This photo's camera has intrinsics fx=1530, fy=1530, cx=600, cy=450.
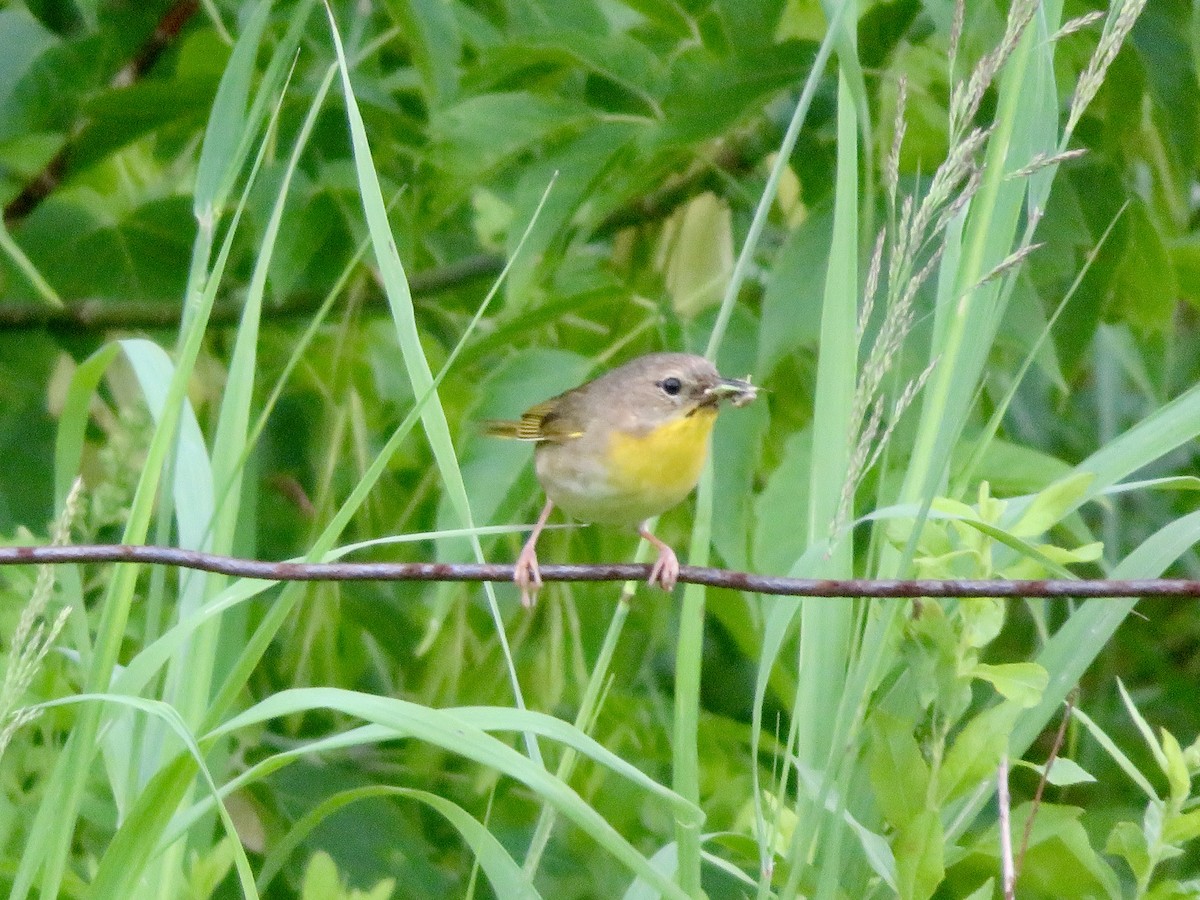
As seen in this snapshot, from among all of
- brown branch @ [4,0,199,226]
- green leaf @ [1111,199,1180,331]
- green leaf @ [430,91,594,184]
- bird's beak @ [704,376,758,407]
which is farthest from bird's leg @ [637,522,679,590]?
brown branch @ [4,0,199,226]

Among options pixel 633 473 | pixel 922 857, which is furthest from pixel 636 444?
pixel 922 857

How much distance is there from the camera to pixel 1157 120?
7.97 ft

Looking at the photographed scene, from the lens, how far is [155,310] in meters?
3.22

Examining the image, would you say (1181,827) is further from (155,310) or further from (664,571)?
(155,310)

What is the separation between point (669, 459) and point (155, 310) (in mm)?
1259

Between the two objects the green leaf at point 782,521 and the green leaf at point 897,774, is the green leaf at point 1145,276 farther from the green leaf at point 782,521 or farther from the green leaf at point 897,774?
the green leaf at point 897,774

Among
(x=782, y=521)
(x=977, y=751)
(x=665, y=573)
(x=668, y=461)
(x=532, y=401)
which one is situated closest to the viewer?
(x=977, y=751)

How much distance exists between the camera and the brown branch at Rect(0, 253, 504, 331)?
315cm

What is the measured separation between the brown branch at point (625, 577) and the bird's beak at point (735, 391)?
0.90 meters

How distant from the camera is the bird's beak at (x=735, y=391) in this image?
7.74 feet

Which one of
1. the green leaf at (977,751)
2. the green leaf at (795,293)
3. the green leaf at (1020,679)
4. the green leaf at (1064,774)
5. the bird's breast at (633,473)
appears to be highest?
the green leaf at (795,293)

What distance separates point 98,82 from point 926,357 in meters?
1.63

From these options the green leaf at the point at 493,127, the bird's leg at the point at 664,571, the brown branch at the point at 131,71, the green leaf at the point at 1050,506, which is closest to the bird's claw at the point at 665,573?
the bird's leg at the point at 664,571

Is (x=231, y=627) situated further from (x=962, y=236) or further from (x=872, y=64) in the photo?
(x=872, y=64)
